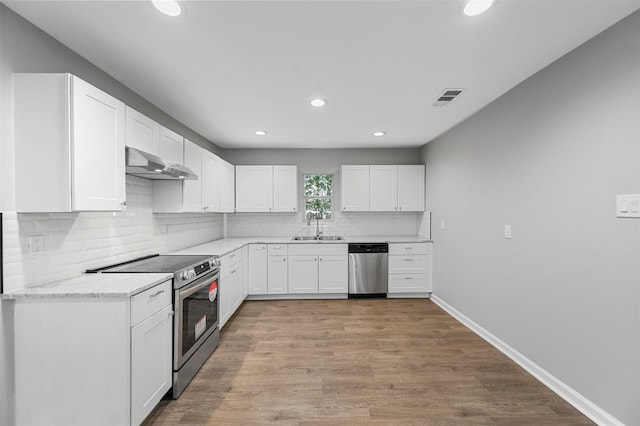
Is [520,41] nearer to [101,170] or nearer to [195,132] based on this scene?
[101,170]

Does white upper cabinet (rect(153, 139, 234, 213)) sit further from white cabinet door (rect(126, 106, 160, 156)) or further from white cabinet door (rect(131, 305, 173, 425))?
white cabinet door (rect(131, 305, 173, 425))

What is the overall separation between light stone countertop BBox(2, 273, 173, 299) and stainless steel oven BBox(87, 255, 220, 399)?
6.3 inches

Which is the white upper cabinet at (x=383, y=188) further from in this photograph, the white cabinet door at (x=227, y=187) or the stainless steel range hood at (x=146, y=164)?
the stainless steel range hood at (x=146, y=164)

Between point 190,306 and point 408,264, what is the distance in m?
3.30

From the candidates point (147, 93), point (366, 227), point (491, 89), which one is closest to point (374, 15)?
point (491, 89)

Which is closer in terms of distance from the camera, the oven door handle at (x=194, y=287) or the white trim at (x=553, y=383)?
the white trim at (x=553, y=383)

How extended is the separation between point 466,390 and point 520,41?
254 centimetres

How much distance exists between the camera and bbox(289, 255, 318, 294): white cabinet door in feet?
14.8

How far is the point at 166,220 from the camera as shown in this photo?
3.29 metres

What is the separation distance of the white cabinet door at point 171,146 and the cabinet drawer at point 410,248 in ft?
10.6

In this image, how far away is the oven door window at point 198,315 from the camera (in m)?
2.28

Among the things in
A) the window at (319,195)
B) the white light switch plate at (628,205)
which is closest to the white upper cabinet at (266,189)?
the window at (319,195)

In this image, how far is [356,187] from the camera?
16.2 feet

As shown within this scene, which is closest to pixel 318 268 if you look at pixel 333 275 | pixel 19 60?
pixel 333 275
